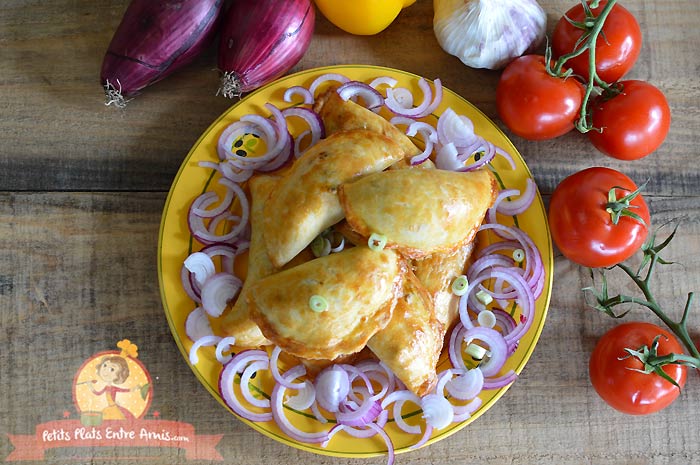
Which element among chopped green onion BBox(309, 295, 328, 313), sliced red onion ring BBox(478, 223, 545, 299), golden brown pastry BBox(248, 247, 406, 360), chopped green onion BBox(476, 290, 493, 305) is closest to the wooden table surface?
sliced red onion ring BBox(478, 223, 545, 299)

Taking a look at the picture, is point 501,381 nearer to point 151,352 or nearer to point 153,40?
point 151,352

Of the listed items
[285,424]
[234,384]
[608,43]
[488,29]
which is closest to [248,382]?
[234,384]

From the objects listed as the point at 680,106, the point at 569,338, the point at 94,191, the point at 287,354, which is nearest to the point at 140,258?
the point at 94,191

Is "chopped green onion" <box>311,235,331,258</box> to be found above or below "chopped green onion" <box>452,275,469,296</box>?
above

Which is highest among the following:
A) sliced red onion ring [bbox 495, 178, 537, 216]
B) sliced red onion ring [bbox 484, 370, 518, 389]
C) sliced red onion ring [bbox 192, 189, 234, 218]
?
sliced red onion ring [bbox 192, 189, 234, 218]

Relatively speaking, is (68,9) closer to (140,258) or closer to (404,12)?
(140,258)

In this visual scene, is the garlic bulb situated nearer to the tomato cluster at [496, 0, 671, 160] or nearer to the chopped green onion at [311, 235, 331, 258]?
the tomato cluster at [496, 0, 671, 160]

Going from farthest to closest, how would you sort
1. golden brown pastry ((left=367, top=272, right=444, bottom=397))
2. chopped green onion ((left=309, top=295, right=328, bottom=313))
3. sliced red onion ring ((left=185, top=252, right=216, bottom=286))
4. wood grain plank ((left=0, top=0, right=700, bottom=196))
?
wood grain plank ((left=0, top=0, right=700, bottom=196))
sliced red onion ring ((left=185, top=252, right=216, bottom=286))
golden brown pastry ((left=367, top=272, right=444, bottom=397))
chopped green onion ((left=309, top=295, right=328, bottom=313))
